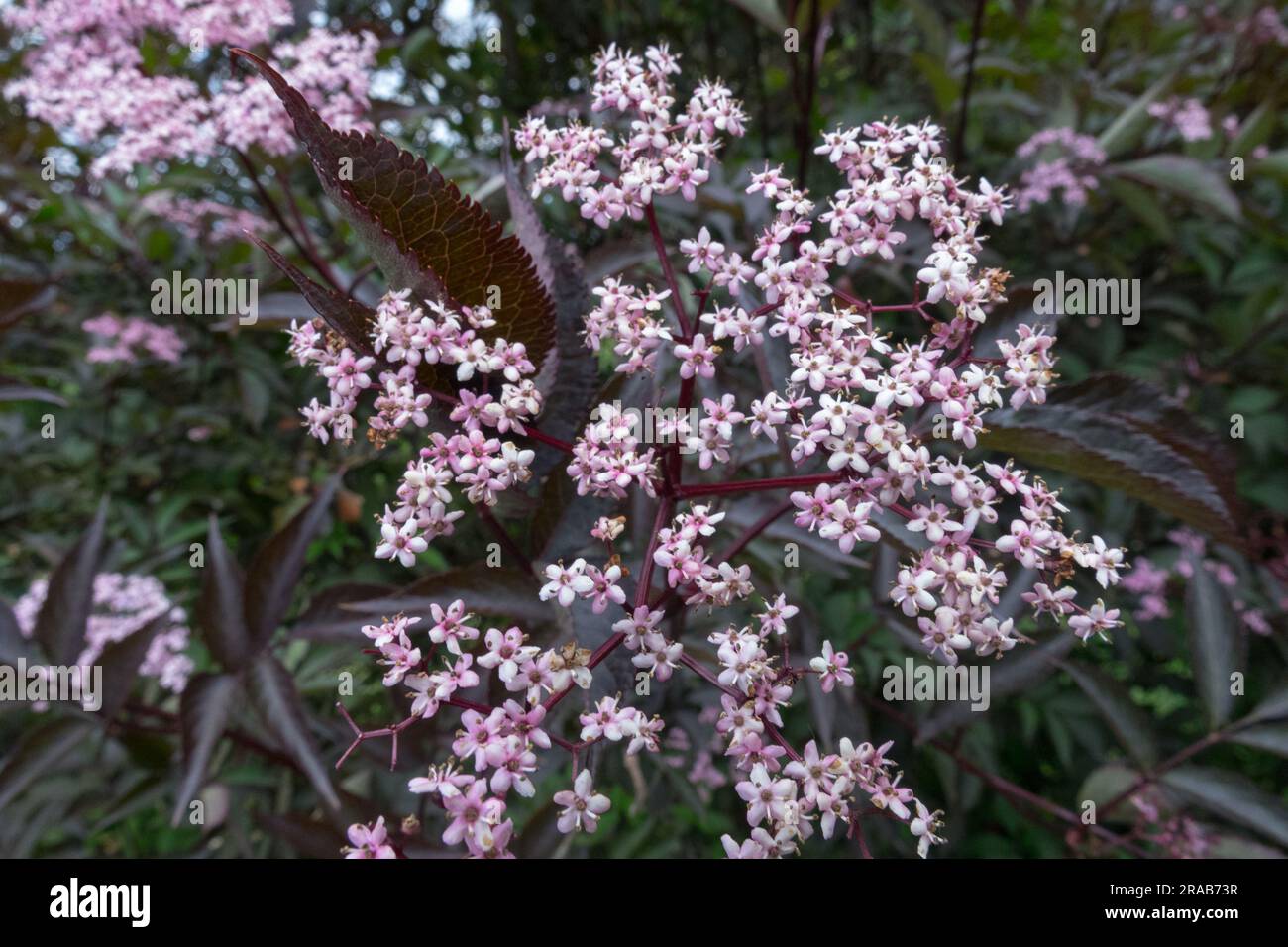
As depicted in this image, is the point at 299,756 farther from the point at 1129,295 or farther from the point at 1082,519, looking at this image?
the point at 1129,295

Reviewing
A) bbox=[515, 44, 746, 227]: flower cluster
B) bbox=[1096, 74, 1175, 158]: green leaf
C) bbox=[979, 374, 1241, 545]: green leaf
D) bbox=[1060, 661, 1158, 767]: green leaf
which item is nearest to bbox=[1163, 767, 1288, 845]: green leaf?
bbox=[1060, 661, 1158, 767]: green leaf

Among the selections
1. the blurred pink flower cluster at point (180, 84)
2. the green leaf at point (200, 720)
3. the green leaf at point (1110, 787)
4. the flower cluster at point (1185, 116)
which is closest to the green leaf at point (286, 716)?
the green leaf at point (200, 720)

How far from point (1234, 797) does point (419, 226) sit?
1530 mm

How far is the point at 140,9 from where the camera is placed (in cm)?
175

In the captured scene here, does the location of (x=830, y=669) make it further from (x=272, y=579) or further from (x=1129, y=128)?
(x=1129, y=128)

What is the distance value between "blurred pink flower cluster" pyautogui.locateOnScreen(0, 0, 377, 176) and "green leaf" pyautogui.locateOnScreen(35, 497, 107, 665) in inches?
32.6

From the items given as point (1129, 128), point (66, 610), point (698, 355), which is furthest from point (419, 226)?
point (1129, 128)

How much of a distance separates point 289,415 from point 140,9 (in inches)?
40.8

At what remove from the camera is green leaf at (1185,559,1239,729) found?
142cm

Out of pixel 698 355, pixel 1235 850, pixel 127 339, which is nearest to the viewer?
pixel 698 355

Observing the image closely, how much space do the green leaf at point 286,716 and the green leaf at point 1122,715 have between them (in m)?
1.24

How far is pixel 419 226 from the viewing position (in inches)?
30.7

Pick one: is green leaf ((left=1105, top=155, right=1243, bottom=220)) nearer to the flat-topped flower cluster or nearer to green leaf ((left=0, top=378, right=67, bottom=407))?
the flat-topped flower cluster
